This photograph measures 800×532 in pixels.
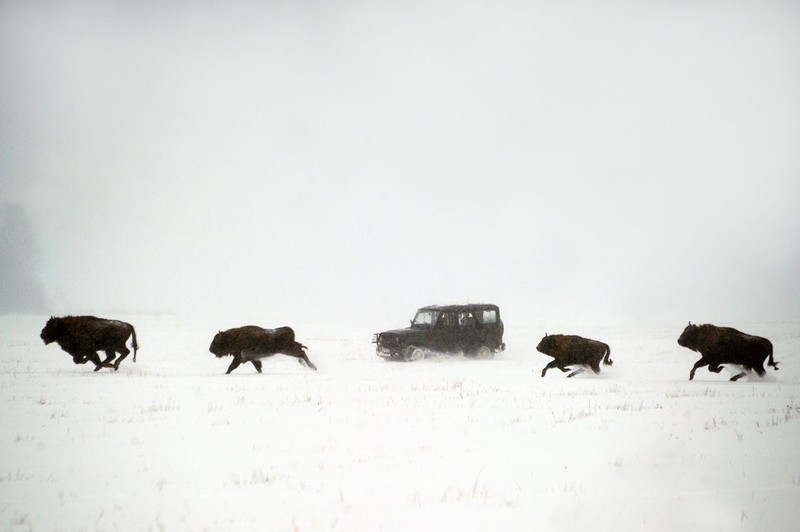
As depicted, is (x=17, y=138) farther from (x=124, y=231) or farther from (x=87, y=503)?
(x=87, y=503)

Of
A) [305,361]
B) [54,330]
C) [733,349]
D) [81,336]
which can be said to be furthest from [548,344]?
[54,330]

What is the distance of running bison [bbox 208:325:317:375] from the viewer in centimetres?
1627

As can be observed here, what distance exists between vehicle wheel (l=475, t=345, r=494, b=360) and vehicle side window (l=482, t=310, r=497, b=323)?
1.20 meters

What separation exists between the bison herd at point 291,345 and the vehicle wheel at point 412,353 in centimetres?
478

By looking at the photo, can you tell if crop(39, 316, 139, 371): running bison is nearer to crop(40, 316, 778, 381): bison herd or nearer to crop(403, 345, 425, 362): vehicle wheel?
crop(40, 316, 778, 381): bison herd

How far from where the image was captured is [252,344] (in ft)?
53.6

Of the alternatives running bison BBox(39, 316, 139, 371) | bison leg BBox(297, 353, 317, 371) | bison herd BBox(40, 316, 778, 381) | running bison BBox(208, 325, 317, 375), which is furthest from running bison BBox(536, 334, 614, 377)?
running bison BBox(39, 316, 139, 371)

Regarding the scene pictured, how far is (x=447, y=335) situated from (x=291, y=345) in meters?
7.54

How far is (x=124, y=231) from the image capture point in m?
154

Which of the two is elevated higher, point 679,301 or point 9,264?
point 9,264

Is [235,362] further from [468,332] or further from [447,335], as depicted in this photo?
[468,332]

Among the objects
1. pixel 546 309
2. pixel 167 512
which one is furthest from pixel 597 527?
pixel 546 309

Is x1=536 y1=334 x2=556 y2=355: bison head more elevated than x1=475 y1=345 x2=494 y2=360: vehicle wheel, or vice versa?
x1=536 y1=334 x2=556 y2=355: bison head

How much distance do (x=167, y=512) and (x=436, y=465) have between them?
3034 mm
